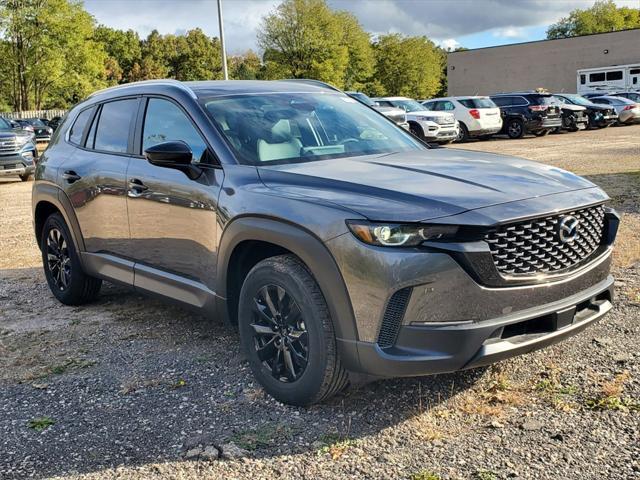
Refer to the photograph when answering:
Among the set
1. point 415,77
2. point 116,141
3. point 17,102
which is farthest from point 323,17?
point 116,141

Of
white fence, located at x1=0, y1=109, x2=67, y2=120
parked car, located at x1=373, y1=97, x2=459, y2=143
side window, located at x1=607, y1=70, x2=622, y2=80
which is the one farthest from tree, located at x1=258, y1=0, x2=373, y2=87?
parked car, located at x1=373, y1=97, x2=459, y2=143

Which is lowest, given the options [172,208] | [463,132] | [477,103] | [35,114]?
[172,208]

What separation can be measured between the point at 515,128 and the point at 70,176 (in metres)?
22.4

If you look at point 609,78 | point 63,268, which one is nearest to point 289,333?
point 63,268

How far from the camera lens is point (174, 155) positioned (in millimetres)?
3969

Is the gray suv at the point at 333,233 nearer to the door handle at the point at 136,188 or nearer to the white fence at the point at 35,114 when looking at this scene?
the door handle at the point at 136,188

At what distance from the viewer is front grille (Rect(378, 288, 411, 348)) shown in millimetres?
3070

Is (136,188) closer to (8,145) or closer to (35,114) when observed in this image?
(8,145)

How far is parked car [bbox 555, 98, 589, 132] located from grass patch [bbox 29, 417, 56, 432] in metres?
26.1

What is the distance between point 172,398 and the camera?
390 cm

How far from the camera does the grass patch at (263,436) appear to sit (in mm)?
3312

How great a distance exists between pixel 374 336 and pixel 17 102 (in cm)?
5972

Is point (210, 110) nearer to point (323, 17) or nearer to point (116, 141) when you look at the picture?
point (116, 141)

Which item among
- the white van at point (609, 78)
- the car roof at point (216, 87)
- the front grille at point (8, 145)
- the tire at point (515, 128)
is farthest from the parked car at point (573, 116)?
the white van at point (609, 78)
